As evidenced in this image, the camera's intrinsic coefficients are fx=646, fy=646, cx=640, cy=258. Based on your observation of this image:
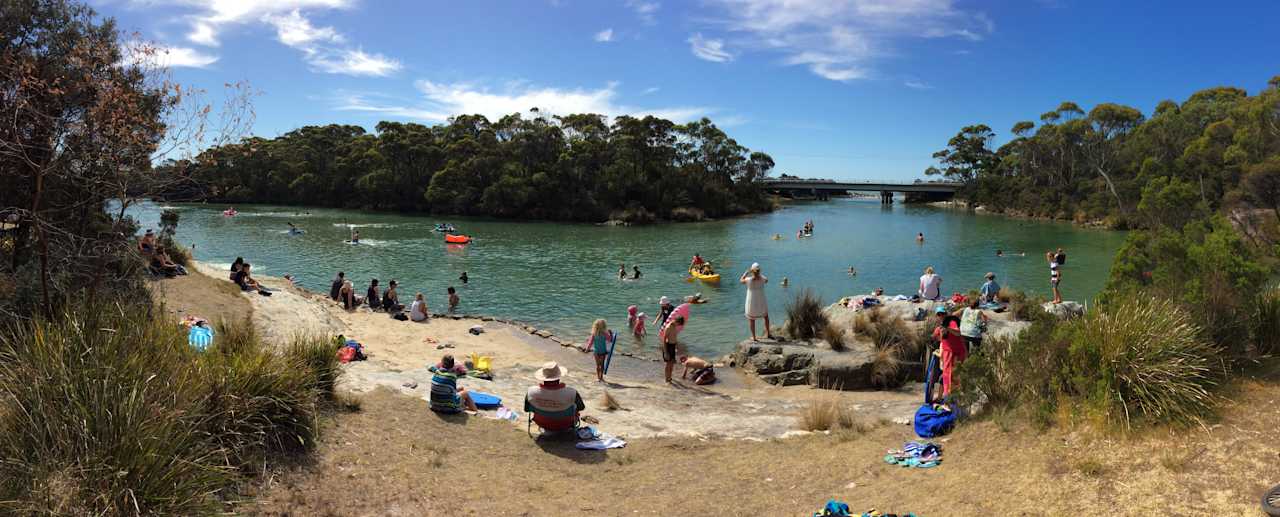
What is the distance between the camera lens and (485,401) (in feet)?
29.1

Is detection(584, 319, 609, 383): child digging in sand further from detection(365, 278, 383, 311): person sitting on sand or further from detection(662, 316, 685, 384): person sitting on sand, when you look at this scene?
detection(365, 278, 383, 311): person sitting on sand

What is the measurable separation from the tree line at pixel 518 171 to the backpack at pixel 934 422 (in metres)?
60.8

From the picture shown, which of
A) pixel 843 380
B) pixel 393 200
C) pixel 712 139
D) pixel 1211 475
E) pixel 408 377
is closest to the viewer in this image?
pixel 1211 475

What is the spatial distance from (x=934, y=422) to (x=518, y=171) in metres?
70.3

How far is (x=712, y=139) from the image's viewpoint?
91.5 meters

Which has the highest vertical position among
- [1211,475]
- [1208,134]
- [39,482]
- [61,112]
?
[1208,134]

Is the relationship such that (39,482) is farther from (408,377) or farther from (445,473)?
(408,377)

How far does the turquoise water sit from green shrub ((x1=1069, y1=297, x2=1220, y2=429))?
990 cm

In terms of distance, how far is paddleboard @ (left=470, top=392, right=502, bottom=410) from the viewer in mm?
8789

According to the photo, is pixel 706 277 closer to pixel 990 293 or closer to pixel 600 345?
pixel 990 293

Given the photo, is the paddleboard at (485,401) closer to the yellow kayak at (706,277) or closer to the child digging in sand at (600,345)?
the child digging in sand at (600,345)

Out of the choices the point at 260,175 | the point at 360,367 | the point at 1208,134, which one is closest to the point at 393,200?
the point at 260,175

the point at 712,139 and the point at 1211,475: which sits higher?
the point at 712,139

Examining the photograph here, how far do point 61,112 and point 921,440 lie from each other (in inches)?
408
